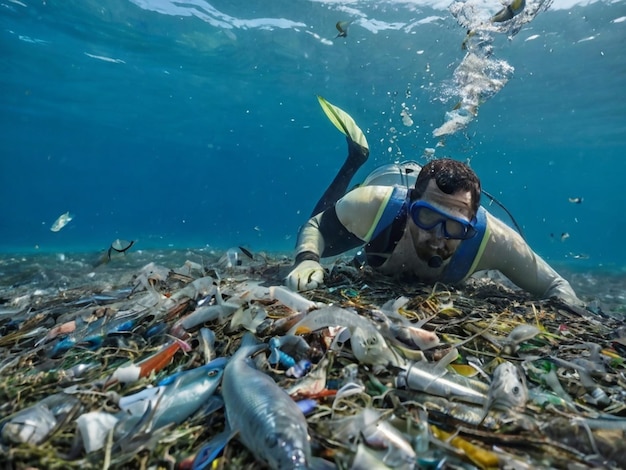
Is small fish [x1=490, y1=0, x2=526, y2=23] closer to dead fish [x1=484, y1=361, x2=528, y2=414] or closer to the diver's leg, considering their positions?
the diver's leg

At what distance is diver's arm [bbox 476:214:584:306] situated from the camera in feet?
14.5

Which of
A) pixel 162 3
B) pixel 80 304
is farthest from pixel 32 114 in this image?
pixel 80 304

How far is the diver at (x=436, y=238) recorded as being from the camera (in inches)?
154

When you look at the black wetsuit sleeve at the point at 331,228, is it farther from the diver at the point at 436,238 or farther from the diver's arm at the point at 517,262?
the diver's arm at the point at 517,262

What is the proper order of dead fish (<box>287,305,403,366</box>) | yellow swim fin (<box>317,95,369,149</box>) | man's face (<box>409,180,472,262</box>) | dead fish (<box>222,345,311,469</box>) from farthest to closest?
yellow swim fin (<box>317,95,369,149</box>) < man's face (<box>409,180,472,262</box>) < dead fish (<box>287,305,403,366</box>) < dead fish (<box>222,345,311,469</box>)

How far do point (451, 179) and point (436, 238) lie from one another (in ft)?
2.23

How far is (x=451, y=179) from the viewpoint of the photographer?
3877 mm

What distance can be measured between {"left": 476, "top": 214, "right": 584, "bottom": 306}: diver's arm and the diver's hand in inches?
81.2

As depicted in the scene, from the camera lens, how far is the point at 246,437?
4.30 feet

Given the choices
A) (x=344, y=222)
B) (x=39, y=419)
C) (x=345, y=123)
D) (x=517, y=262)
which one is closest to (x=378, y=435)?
(x=39, y=419)

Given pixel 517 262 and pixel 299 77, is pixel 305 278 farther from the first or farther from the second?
pixel 299 77

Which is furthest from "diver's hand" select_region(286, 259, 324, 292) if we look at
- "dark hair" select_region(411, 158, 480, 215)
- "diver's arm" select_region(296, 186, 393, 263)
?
"dark hair" select_region(411, 158, 480, 215)

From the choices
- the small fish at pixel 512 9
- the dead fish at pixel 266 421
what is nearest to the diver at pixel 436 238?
the dead fish at pixel 266 421

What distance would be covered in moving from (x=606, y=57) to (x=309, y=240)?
25301mm
